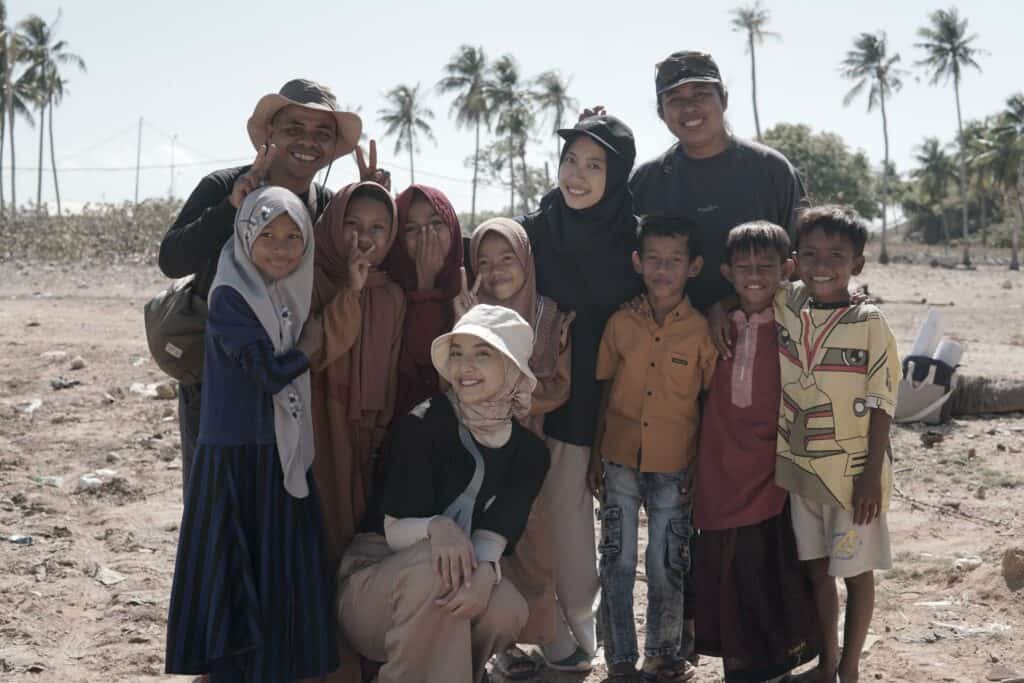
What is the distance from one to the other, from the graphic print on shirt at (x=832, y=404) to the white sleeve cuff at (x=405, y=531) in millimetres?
1283

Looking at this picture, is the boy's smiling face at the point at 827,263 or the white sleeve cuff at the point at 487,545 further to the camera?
the boy's smiling face at the point at 827,263

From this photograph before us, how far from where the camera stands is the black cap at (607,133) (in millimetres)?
3463

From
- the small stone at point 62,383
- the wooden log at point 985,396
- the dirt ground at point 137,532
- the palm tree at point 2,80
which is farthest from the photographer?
the palm tree at point 2,80

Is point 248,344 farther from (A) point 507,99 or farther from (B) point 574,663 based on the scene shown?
(A) point 507,99

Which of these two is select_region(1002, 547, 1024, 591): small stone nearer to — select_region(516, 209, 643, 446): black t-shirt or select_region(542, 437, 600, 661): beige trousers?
select_region(542, 437, 600, 661): beige trousers

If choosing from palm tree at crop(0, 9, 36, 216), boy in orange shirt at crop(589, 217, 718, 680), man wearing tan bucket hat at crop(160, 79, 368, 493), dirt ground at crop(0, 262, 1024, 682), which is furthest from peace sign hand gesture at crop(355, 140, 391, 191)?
palm tree at crop(0, 9, 36, 216)

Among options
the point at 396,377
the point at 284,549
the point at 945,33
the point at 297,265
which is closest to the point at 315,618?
the point at 284,549

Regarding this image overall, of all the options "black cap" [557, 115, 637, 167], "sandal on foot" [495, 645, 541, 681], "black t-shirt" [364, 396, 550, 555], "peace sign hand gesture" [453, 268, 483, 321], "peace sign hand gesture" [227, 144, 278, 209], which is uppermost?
"black cap" [557, 115, 637, 167]

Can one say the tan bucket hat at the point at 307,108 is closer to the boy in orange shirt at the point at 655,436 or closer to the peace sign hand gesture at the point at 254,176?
the peace sign hand gesture at the point at 254,176

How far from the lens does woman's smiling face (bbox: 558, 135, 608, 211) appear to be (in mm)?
3465

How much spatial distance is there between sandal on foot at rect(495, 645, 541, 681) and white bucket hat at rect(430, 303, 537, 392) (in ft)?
3.86

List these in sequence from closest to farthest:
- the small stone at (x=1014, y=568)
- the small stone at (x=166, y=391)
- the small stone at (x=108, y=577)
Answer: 1. the small stone at (x=1014, y=568)
2. the small stone at (x=108, y=577)
3. the small stone at (x=166, y=391)

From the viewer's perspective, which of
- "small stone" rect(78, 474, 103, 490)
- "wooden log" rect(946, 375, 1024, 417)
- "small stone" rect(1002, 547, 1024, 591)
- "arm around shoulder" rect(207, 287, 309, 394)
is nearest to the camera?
"arm around shoulder" rect(207, 287, 309, 394)

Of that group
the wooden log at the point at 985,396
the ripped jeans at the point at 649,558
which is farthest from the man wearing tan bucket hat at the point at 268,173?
the wooden log at the point at 985,396
